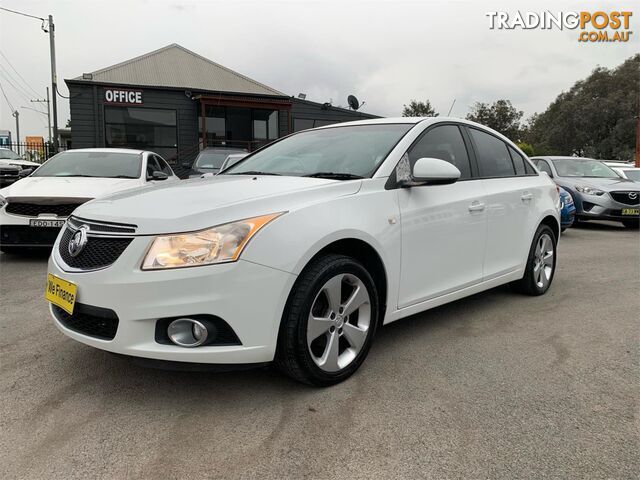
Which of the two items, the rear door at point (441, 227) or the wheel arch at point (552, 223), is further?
the wheel arch at point (552, 223)

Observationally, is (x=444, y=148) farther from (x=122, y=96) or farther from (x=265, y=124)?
(x=265, y=124)

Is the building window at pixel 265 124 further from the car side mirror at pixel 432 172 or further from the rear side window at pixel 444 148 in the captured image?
the car side mirror at pixel 432 172

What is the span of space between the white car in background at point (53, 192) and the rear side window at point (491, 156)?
4.00 meters

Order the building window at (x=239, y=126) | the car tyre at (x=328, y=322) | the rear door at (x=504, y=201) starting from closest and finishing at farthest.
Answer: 1. the car tyre at (x=328, y=322)
2. the rear door at (x=504, y=201)
3. the building window at (x=239, y=126)

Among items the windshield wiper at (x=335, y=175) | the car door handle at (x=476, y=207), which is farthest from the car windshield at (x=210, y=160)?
the windshield wiper at (x=335, y=175)

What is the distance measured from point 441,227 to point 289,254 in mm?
1326

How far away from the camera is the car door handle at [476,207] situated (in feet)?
12.0

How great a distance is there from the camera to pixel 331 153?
138 inches

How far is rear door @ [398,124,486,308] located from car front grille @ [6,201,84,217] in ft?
13.9

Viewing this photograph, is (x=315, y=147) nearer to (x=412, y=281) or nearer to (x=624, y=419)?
(x=412, y=281)

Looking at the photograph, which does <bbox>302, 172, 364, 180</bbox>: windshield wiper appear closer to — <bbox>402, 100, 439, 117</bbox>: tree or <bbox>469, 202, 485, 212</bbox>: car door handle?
<bbox>469, 202, 485, 212</bbox>: car door handle

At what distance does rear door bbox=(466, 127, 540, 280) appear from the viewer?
3924mm

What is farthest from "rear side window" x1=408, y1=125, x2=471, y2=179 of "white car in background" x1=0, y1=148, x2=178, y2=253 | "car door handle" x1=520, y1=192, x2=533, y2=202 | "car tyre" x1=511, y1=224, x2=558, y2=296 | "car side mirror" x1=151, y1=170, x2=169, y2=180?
"car side mirror" x1=151, y1=170, x2=169, y2=180

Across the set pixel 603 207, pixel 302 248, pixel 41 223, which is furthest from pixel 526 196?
pixel 603 207
